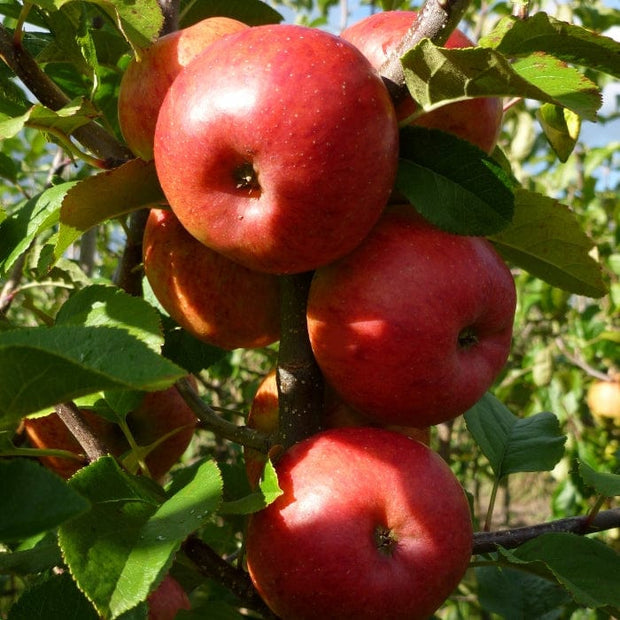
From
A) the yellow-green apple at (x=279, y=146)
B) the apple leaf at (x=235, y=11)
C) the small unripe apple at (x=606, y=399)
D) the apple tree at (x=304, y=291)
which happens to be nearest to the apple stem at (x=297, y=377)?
the apple tree at (x=304, y=291)

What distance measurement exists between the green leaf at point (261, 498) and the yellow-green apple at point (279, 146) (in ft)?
0.72

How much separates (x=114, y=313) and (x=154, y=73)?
11.3 inches

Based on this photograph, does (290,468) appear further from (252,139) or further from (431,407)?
(252,139)

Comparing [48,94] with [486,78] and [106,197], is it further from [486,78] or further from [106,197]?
[486,78]

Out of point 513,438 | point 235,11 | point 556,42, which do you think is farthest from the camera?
point 513,438

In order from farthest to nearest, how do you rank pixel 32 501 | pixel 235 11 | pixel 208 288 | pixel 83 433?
Answer: 1. pixel 235 11
2. pixel 208 288
3. pixel 83 433
4. pixel 32 501

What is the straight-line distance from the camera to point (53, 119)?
0.83 m

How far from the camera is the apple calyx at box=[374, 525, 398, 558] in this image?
2.53 feet

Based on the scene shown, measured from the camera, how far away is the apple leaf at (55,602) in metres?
0.69

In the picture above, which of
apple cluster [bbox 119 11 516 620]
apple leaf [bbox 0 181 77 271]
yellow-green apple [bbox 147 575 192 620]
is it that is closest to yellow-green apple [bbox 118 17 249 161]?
apple cluster [bbox 119 11 516 620]

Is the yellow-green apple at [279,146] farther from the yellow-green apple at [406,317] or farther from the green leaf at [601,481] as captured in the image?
the green leaf at [601,481]

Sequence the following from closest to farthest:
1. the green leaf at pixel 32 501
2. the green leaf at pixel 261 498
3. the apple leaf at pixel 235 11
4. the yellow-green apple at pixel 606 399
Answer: the green leaf at pixel 32 501, the green leaf at pixel 261 498, the apple leaf at pixel 235 11, the yellow-green apple at pixel 606 399

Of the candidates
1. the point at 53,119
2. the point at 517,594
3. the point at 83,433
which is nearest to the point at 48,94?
the point at 53,119

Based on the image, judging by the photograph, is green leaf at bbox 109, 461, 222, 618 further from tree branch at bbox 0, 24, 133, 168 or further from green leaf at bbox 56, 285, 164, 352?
tree branch at bbox 0, 24, 133, 168
